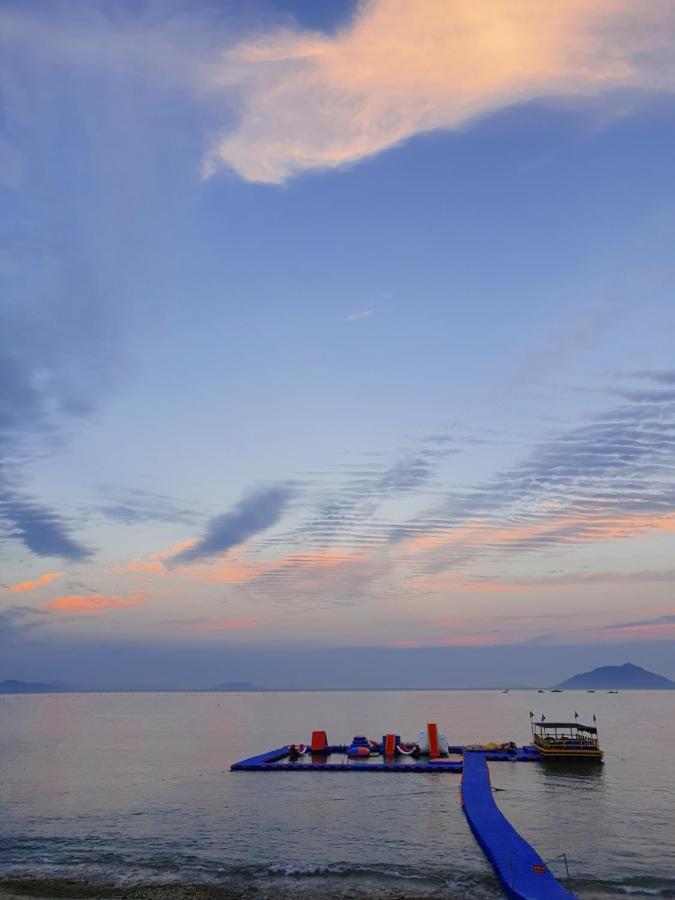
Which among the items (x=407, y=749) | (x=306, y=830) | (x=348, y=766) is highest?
(x=407, y=749)

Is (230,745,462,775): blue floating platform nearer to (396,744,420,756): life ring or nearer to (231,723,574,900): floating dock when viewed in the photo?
(231,723,574,900): floating dock

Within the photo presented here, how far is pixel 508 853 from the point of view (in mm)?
33281

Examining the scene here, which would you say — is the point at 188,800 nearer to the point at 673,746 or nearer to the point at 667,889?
the point at 667,889

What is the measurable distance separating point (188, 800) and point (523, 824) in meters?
25.5

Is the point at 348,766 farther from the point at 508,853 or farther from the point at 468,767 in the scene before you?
the point at 508,853

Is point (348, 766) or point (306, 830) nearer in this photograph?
point (306, 830)

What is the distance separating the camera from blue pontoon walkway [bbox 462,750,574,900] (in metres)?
27.6

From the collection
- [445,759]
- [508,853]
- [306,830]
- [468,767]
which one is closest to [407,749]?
[445,759]

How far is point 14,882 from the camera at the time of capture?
108 feet

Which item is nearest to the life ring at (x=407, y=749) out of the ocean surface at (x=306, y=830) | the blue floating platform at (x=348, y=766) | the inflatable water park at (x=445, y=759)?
the inflatable water park at (x=445, y=759)

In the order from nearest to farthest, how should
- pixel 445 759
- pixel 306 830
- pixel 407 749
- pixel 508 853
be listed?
pixel 508 853 < pixel 306 830 < pixel 445 759 < pixel 407 749

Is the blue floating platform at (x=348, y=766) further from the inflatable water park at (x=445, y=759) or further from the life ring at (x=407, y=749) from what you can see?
the life ring at (x=407, y=749)

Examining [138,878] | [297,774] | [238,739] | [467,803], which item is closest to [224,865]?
[138,878]

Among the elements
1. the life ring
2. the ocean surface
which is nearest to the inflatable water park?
the life ring
